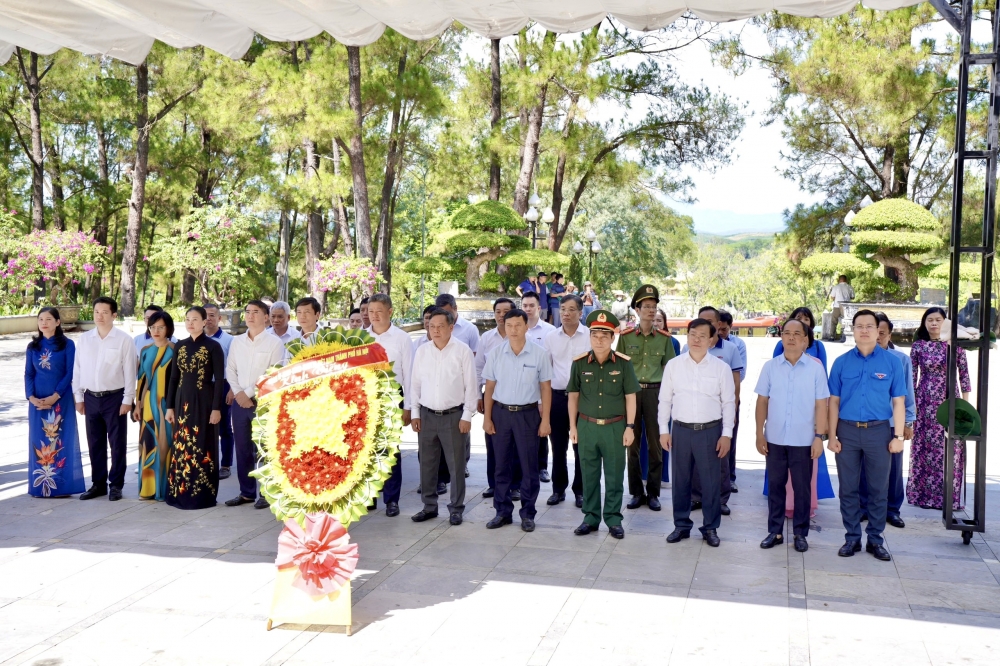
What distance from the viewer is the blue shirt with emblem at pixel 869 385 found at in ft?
18.2

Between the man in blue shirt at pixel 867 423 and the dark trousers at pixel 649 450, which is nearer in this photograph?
the man in blue shirt at pixel 867 423

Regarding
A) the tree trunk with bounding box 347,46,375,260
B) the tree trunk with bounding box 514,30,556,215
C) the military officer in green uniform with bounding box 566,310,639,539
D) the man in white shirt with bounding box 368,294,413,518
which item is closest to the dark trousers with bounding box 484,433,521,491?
the military officer in green uniform with bounding box 566,310,639,539

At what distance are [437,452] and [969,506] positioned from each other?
161 inches

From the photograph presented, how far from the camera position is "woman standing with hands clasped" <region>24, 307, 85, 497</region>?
7.00m

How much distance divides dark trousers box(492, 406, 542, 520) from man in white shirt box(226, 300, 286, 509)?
5.84 ft

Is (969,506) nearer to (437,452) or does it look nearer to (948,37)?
(437,452)

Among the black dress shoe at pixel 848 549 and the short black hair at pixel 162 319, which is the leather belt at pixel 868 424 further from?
the short black hair at pixel 162 319

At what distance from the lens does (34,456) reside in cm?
700

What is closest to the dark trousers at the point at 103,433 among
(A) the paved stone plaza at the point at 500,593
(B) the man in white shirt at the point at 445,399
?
(A) the paved stone plaza at the point at 500,593

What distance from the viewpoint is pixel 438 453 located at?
21.0 ft

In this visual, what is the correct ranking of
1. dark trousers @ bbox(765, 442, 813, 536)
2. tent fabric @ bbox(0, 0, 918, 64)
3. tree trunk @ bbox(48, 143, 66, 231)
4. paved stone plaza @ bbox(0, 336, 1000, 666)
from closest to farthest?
paved stone plaza @ bbox(0, 336, 1000, 666)
tent fabric @ bbox(0, 0, 918, 64)
dark trousers @ bbox(765, 442, 813, 536)
tree trunk @ bbox(48, 143, 66, 231)

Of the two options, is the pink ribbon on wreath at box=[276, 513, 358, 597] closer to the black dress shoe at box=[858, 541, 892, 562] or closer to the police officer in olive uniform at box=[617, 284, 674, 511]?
the police officer in olive uniform at box=[617, 284, 674, 511]

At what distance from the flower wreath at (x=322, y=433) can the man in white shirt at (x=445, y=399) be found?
1444mm

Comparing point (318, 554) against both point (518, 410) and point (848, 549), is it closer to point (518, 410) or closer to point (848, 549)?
point (518, 410)
